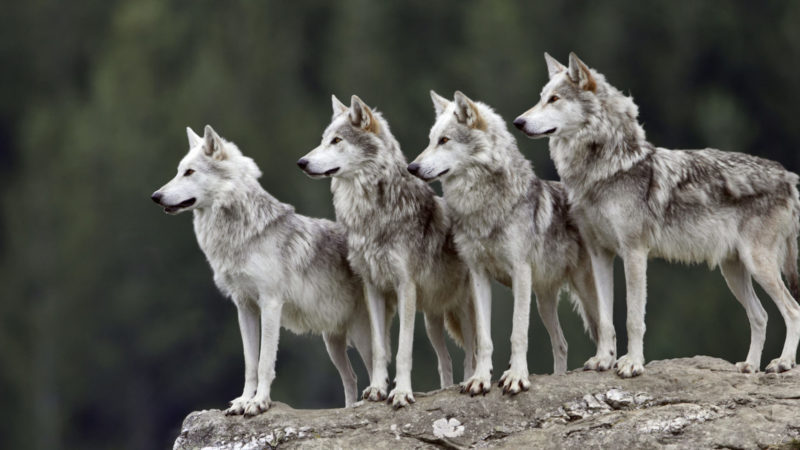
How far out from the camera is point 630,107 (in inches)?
471

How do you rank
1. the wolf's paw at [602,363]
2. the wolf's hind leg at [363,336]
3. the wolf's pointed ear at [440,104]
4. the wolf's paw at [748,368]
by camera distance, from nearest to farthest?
the wolf's paw at [602,363], the wolf's paw at [748,368], the wolf's pointed ear at [440,104], the wolf's hind leg at [363,336]

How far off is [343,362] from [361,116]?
2.67 metres

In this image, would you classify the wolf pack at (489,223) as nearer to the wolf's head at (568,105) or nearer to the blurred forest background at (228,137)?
the wolf's head at (568,105)

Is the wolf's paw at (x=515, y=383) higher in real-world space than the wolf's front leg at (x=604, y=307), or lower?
lower

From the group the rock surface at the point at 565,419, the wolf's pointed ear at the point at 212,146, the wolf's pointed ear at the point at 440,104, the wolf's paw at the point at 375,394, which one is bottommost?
the rock surface at the point at 565,419

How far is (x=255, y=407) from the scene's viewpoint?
11.8 meters

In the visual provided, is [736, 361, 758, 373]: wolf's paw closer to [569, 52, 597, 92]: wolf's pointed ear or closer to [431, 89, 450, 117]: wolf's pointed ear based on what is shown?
[569, 52, 597, 92]: wolf's pointed ear

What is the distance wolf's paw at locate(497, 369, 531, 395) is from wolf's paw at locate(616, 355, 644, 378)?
0.89 m

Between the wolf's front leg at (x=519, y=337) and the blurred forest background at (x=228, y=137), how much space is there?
740 inches

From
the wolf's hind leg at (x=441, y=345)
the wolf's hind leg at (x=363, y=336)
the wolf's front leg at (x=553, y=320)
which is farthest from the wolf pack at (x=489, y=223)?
the wolf's hind leg at (x=441, y=345)

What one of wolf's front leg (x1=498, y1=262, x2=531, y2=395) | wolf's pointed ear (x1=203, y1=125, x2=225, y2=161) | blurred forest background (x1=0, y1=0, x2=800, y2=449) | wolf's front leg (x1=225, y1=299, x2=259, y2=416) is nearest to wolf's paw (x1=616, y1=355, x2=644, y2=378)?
wolf's front leg (x1=498, y1=262, x2=531, y2=395)

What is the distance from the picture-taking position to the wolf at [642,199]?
11.7m

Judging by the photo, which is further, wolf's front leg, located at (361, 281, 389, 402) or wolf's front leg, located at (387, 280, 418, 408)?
wolf's front leg, located at (361, 281, 389, 402)

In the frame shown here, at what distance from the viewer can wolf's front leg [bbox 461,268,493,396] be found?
1162cm
